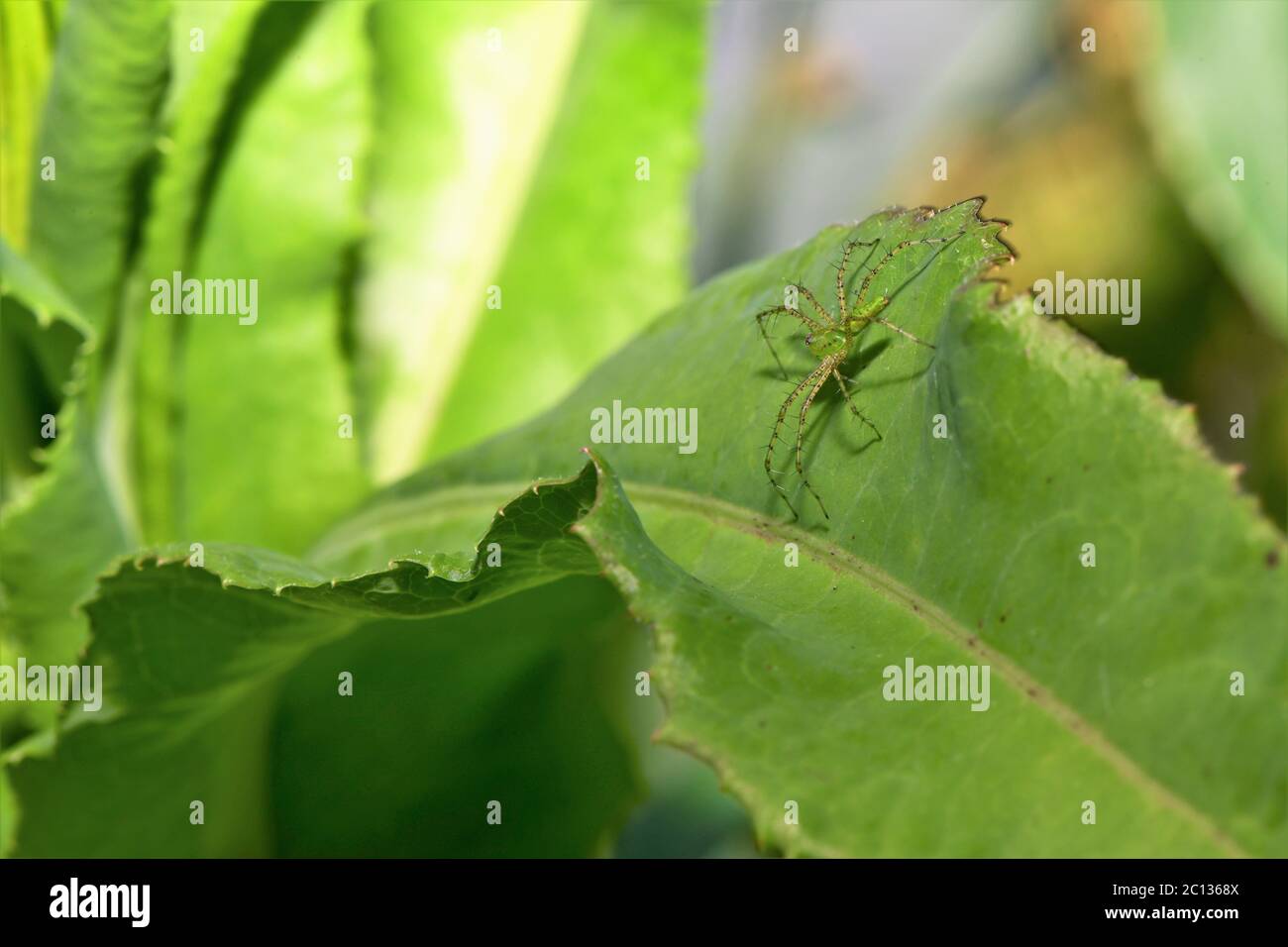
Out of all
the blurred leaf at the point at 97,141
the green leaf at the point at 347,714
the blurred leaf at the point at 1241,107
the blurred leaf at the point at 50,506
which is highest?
the blurred leaf at the point at 1241,107

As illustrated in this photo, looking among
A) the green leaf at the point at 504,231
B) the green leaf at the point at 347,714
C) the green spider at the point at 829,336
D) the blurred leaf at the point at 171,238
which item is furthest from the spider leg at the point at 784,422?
the blurred leaf at the point at 171,238

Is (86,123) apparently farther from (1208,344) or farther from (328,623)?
(1208,344)

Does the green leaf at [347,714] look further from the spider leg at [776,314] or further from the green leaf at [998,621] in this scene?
the spider leg at [776,314]

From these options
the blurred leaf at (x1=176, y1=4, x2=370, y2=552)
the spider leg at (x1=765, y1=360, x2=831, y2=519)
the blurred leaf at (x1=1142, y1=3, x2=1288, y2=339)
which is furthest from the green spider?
the blurred leaf at (x1=1142, y1=3, x2=1288, y2=339)

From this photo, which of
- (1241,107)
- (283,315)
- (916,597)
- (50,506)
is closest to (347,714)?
(50,506)

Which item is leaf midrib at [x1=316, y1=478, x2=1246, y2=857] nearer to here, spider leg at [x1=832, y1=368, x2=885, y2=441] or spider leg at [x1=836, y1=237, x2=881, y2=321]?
spider leg at [x1=832, y1=368, x2=885, y2=441]
